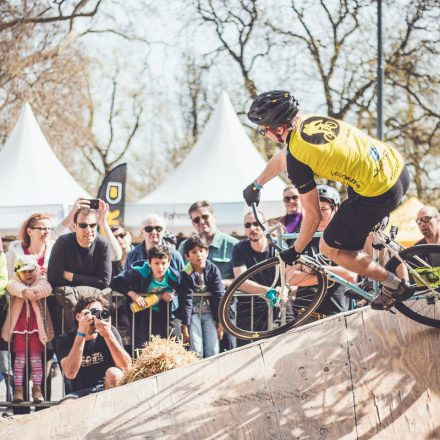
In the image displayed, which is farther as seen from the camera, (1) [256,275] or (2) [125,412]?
(1) [256,275]

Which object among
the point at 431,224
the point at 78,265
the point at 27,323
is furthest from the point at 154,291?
the point at 431,224

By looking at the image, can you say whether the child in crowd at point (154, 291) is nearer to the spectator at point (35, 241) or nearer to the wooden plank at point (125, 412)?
the spectator at point (35, 241)

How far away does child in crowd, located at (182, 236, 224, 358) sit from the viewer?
7219 mm

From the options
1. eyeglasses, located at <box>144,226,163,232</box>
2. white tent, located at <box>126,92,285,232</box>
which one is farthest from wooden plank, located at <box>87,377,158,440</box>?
white tent, located at <box>126,92,285,232</box>

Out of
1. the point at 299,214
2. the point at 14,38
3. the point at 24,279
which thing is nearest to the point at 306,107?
the point at 14,38

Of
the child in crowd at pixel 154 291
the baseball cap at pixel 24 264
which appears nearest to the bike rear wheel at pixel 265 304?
the child in crowd at pixel 154 291

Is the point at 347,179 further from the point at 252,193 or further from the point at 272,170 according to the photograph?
the point at 252,193

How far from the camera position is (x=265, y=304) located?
674 cm

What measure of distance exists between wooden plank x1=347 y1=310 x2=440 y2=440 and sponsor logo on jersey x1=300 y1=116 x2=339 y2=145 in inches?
58.8

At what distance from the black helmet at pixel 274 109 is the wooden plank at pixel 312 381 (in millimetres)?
1601

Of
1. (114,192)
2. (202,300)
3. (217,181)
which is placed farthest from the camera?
(217,181)

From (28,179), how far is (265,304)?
9134 mm

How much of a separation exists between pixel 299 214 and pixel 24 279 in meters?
2.84

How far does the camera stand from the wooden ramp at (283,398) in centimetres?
502
